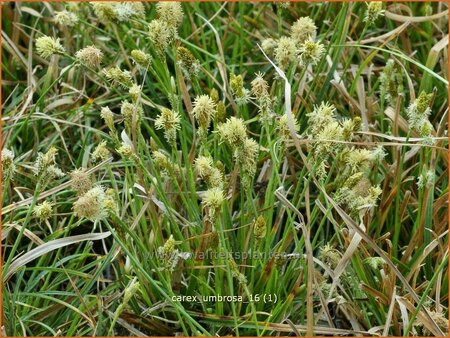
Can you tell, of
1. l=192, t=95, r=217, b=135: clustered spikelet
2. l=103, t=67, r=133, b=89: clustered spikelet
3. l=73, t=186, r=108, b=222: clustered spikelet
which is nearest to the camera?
l=73, t=186, r=108, b=222: clustered spikelet

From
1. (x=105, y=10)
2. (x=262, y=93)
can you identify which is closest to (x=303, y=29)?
(x=262, y=93)

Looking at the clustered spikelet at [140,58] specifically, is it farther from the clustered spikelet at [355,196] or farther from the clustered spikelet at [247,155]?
the clustered spikelet at [355,196]

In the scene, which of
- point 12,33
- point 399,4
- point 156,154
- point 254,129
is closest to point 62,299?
point 156,154

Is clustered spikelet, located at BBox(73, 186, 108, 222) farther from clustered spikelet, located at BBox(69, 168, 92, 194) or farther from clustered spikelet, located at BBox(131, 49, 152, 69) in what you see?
clustered spikelet, located at BBox(131, 49, 152, 69)

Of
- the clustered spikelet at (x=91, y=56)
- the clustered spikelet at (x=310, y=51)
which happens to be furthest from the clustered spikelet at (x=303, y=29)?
the clustered spikelet at (x=91, y=56)

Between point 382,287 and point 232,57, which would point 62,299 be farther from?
point 232,57

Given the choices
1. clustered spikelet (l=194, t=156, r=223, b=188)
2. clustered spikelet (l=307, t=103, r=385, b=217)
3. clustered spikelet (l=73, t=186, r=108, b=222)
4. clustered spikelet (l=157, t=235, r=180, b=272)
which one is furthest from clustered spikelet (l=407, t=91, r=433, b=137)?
clustered spikelet (l=73, t=186, r=108, b=222)

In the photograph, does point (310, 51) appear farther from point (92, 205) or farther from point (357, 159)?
point (92, 205)
